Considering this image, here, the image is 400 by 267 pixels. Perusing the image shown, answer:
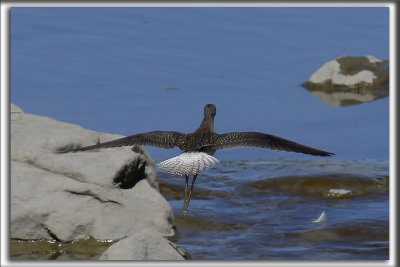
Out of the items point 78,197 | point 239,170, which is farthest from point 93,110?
point 78,197

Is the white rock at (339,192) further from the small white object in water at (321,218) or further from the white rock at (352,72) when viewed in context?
the white rock at (352,72)

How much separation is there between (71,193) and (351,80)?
8.74 m

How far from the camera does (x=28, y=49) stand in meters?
17.2

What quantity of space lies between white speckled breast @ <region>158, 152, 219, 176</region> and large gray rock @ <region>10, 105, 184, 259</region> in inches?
22.0

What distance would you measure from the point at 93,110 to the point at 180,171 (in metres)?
5.17

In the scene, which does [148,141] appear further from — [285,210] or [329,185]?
[329,185]

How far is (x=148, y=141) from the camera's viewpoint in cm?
1042

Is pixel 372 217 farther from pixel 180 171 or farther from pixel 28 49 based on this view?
pixel 28 49

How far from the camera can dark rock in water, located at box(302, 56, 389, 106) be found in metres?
17.0

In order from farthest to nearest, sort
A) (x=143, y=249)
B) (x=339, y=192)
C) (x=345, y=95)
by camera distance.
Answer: (x=345, y=95)
(x=339, y=192)
(x=143, y=249)

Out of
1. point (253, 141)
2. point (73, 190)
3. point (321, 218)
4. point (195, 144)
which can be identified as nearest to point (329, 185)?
point (321, 218)

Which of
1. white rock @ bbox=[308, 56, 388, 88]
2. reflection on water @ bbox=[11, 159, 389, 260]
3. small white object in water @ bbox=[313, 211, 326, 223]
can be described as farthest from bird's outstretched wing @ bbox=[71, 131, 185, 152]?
white rock @ bbox=[308, 56, 388, 88]

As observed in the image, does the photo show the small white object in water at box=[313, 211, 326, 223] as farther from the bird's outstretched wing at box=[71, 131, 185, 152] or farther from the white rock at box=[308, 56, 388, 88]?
the white rock at box=[308, 56, 388, 88]

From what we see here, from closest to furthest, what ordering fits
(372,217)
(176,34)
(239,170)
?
(372,217) < (239,170) < (176,34)
